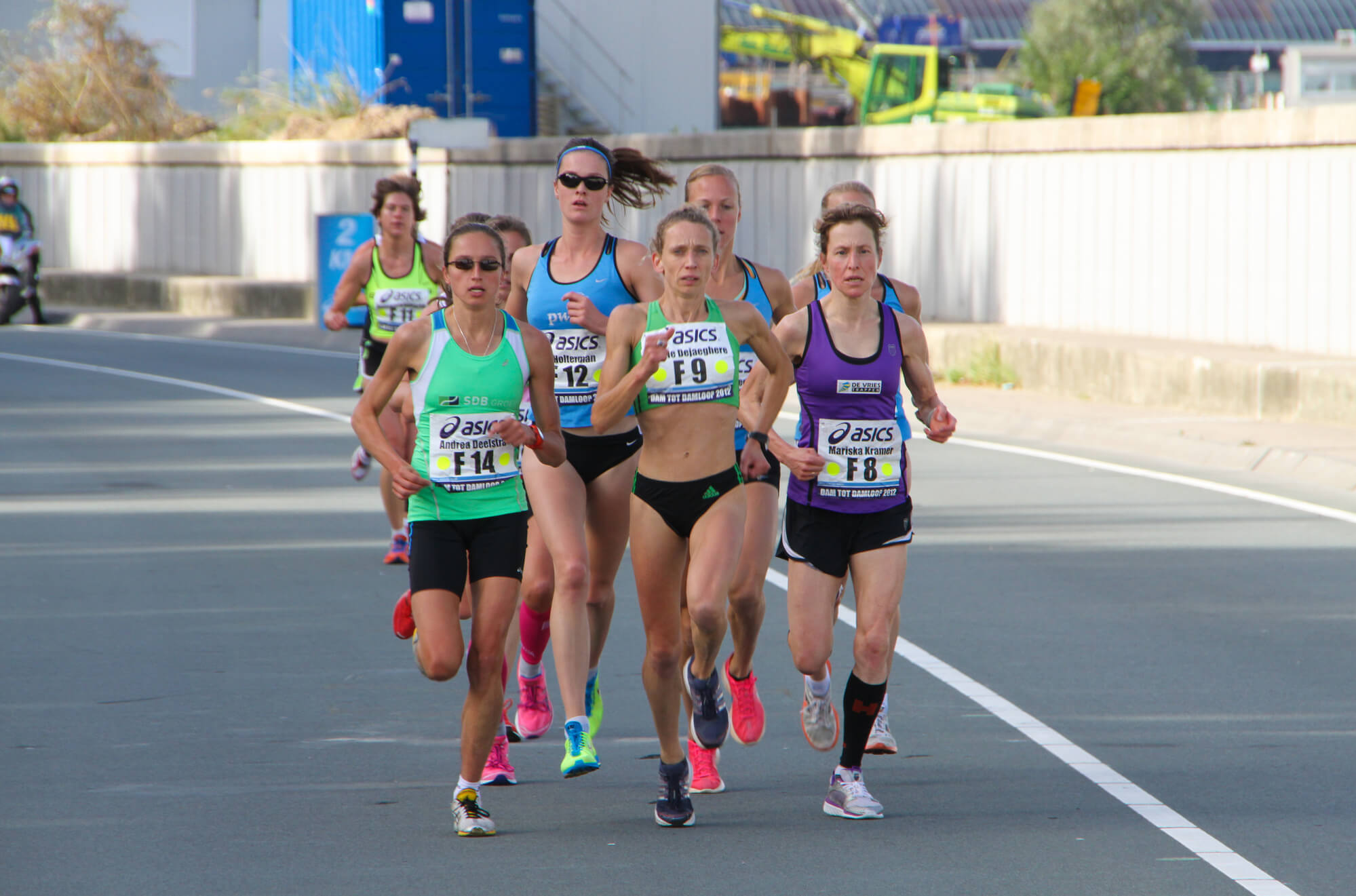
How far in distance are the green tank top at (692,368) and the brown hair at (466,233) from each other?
549 mm

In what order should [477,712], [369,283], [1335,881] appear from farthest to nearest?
[369,283]
[477,712]
[1335,881]

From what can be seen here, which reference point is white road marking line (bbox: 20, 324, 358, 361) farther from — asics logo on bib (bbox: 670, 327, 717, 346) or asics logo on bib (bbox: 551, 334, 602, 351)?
asics logo on bib (bbox: 670, 327, 717, 346)

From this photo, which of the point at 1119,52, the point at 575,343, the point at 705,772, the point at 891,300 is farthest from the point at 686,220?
the point at 1119,52

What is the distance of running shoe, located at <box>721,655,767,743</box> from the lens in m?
6.86

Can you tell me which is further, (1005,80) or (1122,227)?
(1005,80)

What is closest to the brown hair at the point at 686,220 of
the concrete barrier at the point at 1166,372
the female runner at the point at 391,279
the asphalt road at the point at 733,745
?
the asphalt road at the point at 733,745

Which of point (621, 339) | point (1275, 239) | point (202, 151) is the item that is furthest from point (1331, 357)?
point (202, 151)

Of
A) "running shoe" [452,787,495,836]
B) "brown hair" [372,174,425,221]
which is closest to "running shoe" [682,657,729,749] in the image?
"running shoe" [452,787,495,836]

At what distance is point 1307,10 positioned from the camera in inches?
3034

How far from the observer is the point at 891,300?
23.7 feet

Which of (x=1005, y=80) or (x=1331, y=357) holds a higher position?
(x=1005, y=80)

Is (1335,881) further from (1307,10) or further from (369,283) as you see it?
(1307,10)

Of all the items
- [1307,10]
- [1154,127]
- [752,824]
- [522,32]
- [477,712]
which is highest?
[1307,10]

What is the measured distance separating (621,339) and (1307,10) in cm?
7696
